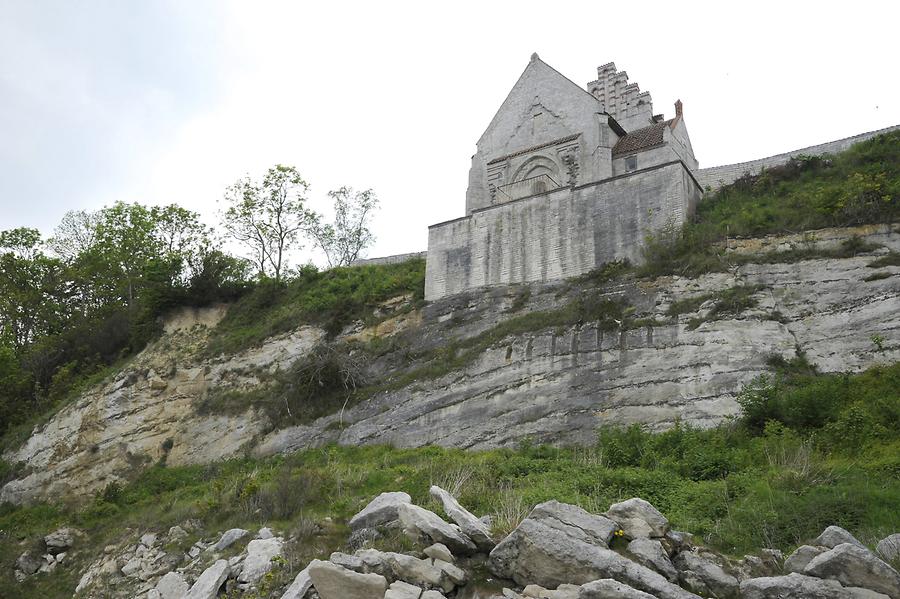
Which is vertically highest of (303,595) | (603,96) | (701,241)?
(603,96)

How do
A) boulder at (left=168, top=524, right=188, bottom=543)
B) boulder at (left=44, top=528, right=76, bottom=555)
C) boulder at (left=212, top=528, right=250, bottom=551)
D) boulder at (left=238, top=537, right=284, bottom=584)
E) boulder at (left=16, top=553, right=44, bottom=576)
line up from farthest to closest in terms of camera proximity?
boulder at (left=44, top=528, right=76, bottom=555), boulder at (left=16, top=553, right=44, bottom=576), boulder at (left=168, top=524, right=188, bottom=543), boulder at (left=212, top=528, right=250, bottom=551), boulder at (left=238, top=537, right=284, bottom=584)

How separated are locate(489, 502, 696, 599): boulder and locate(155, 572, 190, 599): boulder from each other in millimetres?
6646

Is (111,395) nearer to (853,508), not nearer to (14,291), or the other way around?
(14,291)

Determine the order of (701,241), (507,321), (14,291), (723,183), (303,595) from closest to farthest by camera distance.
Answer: (303,595), (701,241), (507,321), (723,183), (14,291)

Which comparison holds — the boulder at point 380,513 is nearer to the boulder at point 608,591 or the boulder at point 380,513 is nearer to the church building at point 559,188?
the boulder at point 608,591

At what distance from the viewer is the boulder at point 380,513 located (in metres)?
10.5

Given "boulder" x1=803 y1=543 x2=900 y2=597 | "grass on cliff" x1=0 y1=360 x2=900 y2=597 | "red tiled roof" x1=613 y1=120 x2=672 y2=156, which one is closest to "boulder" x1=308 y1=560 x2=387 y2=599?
"grass on cliff" x1=0 y1=360 x2=900 y2=597

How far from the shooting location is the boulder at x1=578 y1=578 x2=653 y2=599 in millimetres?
7297

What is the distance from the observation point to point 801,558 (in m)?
7.97

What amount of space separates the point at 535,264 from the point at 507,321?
7.06ft

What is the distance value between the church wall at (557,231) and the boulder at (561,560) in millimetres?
12228

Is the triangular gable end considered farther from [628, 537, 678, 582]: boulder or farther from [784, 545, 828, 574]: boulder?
[784, 545, 828, 574]: boulder

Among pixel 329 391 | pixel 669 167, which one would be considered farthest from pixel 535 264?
pixel 329 391

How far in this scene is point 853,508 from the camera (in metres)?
9.51
